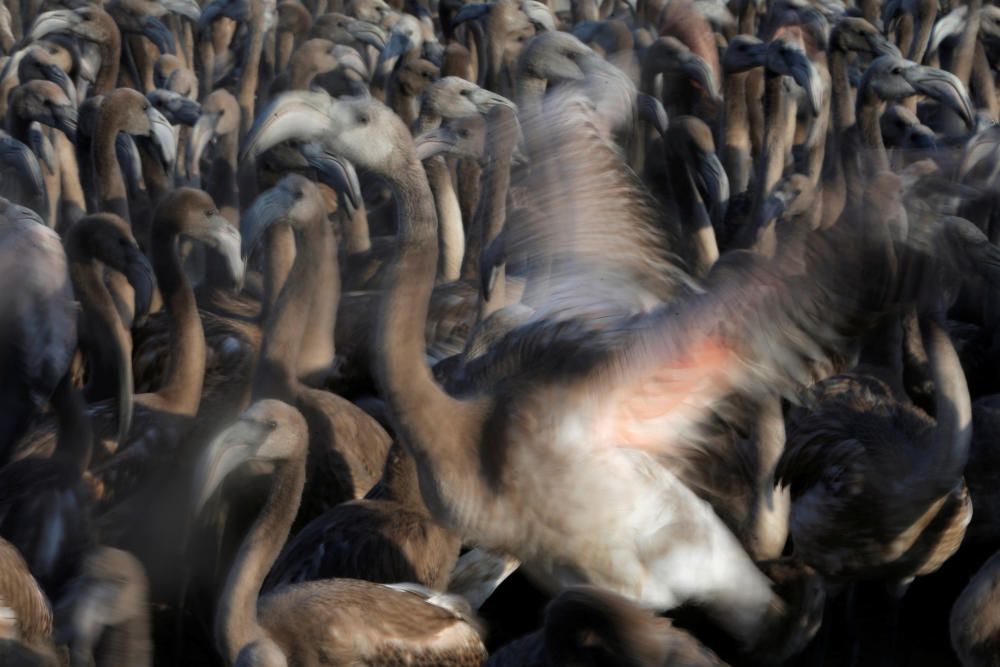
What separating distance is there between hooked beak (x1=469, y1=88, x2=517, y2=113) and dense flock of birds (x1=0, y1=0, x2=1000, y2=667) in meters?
0.02

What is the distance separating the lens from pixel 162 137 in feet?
26.3

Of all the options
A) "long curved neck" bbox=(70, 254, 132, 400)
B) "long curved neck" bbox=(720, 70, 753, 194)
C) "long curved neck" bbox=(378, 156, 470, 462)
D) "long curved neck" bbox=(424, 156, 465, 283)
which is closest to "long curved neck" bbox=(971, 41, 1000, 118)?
"long curved neck" bbox=(720, 70, 753, 194)

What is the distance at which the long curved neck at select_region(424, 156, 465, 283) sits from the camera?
782cm

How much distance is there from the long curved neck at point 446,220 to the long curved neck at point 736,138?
7.26 feet

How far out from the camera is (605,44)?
A: 31.7 feet

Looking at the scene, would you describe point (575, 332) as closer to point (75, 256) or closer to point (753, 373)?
point (753, 373)

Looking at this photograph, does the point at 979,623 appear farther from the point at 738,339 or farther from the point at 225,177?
the point at 225,177

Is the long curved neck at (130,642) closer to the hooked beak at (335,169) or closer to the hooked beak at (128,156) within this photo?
the hooked beak at (335,169)

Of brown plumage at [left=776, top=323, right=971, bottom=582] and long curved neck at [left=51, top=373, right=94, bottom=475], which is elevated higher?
long curved neck at [left=51, top=373, right=94, bottom=475]

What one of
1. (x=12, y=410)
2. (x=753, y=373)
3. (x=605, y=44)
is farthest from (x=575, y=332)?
(x=605, y=44)

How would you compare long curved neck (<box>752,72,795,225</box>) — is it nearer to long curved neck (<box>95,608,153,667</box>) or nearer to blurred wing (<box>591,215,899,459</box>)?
blurred wing (<box>591,215,899,459</box>)

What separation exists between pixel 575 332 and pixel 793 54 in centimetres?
388

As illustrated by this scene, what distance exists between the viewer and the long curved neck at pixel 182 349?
611cm

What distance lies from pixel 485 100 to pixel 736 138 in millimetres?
2878
